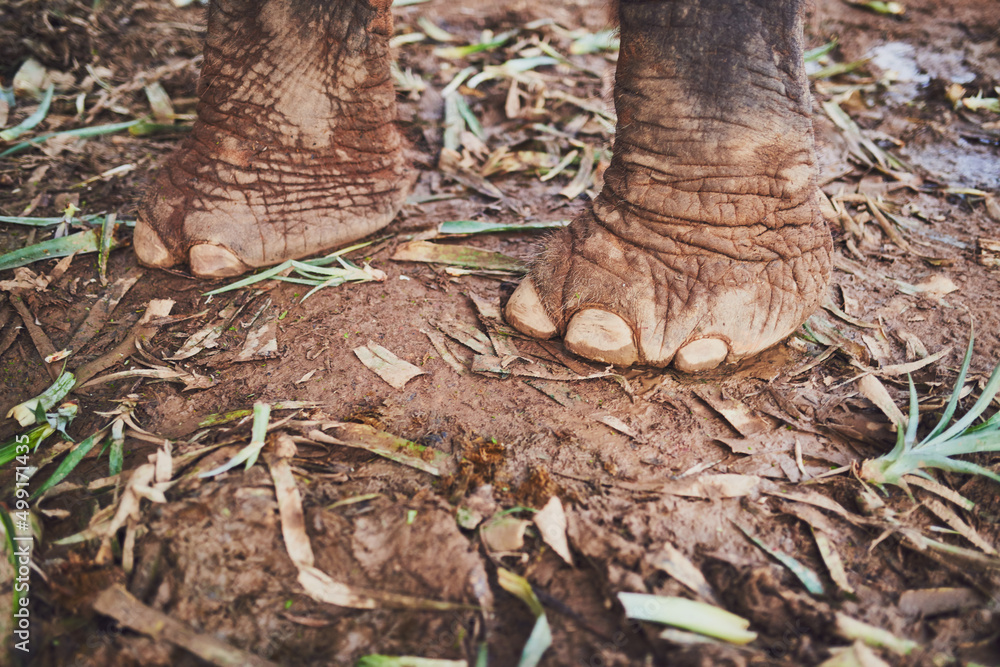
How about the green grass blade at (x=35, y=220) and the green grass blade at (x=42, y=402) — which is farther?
the green grass blade at (x=35, y=220)

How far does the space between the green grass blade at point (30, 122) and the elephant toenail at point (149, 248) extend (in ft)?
3.67

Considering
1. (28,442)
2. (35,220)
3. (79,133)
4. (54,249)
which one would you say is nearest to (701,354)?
(28,442)

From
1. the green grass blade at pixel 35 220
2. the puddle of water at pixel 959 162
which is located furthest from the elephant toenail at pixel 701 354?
the green grass blade at pixel 35 220

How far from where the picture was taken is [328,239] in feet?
6.89

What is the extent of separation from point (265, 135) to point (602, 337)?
1.18 m

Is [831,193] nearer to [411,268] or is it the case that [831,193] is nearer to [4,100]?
[411,268]

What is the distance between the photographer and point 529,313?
5.69 feet

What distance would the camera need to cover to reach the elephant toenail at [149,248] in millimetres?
1947

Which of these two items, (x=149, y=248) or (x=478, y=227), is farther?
(x=478, y=227)

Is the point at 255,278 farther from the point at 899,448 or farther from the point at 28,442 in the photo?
the point at 899,448

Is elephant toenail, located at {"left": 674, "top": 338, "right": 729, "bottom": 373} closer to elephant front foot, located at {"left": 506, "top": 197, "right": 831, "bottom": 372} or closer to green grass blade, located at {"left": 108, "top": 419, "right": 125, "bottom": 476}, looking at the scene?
elephant front foot, located at {"left": 506, "top": 197, "right": 831, "bottom": 372}

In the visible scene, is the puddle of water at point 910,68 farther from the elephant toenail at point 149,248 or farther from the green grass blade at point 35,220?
the green grass blade at point 35,220

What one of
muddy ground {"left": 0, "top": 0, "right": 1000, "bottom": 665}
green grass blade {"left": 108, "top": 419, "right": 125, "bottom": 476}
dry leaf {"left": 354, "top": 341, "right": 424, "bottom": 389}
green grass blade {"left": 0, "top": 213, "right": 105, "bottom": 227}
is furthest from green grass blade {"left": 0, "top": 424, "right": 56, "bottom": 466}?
green grass blade {"left": 0, "top": 213, "right": 105, "bottom": 227}

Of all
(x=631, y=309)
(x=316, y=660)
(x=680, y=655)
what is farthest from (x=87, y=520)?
(x=631, y=309)
